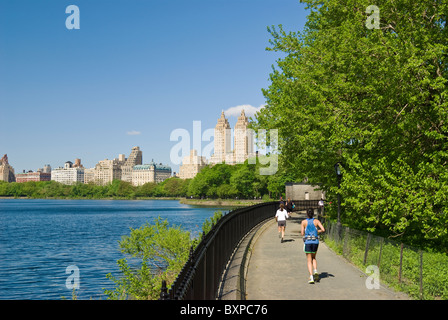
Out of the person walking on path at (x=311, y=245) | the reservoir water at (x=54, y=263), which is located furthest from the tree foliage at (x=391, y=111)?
the reservoir water at (x=54, y=263)

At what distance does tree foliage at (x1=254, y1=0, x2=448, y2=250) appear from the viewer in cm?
1625

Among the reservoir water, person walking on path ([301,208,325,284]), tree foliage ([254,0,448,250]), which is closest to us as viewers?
person walking on path ([301,208,325,284])

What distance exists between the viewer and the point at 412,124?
16875mm

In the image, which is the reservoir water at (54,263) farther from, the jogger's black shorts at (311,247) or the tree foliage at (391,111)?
the tree foliage at (391,111)

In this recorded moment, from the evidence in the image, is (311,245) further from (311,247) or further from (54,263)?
(54,263)

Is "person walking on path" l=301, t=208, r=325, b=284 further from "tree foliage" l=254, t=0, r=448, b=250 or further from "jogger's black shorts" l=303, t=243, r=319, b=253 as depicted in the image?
"tree foliage" l=254, t=0, r=448, b=250

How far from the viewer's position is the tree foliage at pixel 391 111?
53.3ft

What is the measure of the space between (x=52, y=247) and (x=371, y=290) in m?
39.1

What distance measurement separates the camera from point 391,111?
59.4 feet

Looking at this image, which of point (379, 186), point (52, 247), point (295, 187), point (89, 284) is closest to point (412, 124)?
point (379, 186)

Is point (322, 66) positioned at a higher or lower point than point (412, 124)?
higher

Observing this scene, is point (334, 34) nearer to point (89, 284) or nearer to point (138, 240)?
point (138, 240)

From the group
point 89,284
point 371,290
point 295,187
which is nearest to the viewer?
point 371,290

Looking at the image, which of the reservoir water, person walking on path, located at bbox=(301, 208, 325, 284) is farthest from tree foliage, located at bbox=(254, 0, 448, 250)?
the reservoir water
